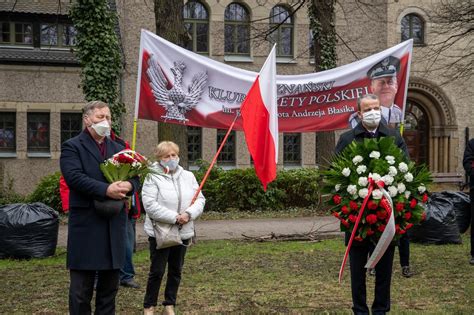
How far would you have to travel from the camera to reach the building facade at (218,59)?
76.5 ft

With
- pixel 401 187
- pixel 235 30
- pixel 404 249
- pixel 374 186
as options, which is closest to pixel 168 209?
pixel 374 186

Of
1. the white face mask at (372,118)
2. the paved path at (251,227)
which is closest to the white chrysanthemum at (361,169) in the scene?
the white face mask at (372,118)

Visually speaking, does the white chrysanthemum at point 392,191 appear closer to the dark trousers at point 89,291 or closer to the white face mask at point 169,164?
the white face mask at point 169,164

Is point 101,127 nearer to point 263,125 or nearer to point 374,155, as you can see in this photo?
point 263,125

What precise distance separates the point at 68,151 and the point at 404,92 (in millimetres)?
6543

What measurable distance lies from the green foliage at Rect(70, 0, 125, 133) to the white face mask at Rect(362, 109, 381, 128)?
835 centimetres

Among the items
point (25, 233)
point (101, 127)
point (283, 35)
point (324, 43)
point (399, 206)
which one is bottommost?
point (25, 233)

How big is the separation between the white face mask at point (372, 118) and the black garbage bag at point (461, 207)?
6924 mm

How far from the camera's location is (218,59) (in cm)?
2550

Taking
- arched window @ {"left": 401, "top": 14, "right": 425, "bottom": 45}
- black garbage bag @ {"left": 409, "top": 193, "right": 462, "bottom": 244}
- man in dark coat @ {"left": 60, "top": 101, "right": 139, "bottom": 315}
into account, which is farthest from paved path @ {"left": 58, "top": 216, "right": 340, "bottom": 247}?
arched window @ {"left": 401, "top": 14, "right": 425, "bottom": 45}

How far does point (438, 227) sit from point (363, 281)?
6091mm

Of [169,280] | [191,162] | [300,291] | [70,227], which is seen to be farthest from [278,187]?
[70,227]

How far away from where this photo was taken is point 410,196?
6.09 m

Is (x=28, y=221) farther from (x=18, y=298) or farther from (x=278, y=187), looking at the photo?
(x=278, y=187)
